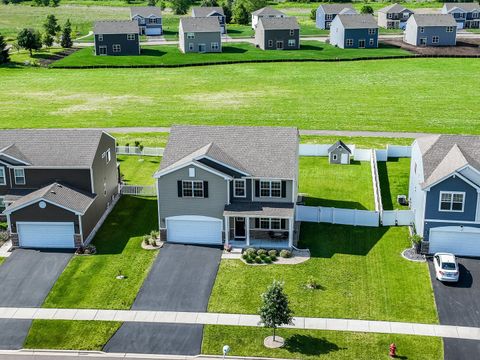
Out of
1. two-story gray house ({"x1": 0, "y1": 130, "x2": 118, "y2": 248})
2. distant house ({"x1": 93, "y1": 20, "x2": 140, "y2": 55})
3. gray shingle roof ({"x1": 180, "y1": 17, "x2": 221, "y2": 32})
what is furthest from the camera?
gray shingle roof ({"x1": 180, "y1": 17, "x2": 221, "y2": 32})

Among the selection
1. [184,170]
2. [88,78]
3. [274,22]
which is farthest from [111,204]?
[274,22]

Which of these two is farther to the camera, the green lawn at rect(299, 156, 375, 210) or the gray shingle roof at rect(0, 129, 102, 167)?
the green lawn at rect(299, 156, 375, 210)

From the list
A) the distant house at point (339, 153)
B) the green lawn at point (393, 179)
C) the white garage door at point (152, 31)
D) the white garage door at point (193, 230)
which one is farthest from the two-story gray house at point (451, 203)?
the white garage door at point (152, 31)

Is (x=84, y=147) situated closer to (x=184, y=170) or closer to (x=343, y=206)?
(x=184, y=170)

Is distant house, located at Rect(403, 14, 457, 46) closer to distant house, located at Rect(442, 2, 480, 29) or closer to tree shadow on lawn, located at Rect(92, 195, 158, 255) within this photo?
distant house, located at Rect(442, 2, 480, 29)

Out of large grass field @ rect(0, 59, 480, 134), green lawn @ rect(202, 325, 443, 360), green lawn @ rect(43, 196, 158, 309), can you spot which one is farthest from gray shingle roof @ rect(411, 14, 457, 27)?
green lawn @ rect(202, 325, 443, 360)

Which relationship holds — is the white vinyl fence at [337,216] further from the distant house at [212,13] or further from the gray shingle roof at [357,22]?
the distant house at [212,13]
